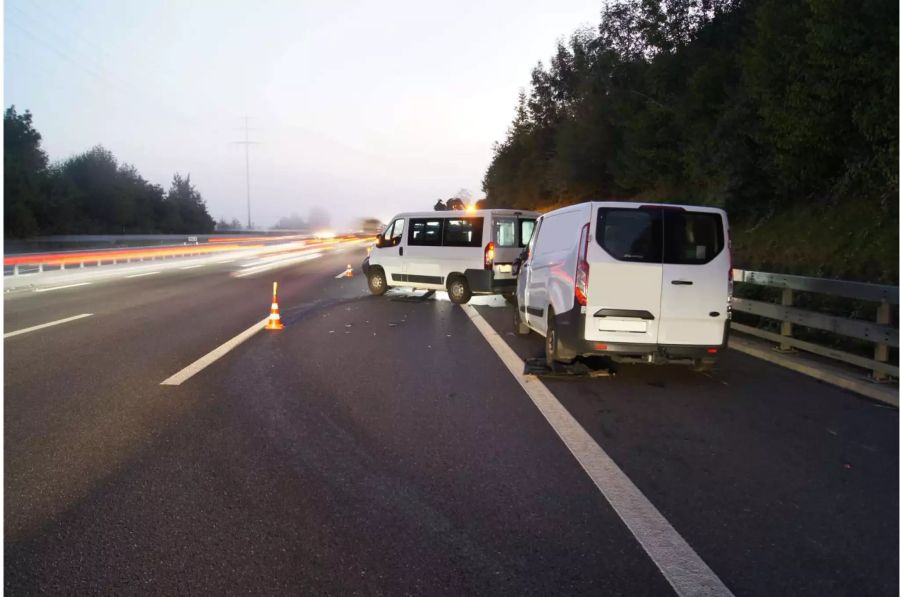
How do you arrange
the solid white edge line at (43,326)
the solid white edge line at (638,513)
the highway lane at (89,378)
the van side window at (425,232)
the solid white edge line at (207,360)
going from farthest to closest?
the van side window at (425,232) < the solid white edge line at (43,326) < the solid white edge line at (207,360) < the highway lane at (89,378) < the solid white edge line at (638,513)

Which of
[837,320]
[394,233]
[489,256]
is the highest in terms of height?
[394,233]

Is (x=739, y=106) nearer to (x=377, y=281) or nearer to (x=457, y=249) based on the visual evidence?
(x=457, y=249)

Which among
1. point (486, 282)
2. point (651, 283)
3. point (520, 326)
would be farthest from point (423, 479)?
point (486, 282)

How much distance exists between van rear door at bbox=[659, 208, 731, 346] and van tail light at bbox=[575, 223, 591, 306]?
2.83 feet

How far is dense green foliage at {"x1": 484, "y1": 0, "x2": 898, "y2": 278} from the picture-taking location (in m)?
14.5

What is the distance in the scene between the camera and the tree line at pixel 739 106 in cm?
Result: 1455

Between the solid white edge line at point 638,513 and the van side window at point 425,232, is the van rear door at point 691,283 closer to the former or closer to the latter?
the solid white edge line at point 638,513

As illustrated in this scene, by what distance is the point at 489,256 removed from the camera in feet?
51.7

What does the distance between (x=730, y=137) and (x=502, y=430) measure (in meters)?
19.1

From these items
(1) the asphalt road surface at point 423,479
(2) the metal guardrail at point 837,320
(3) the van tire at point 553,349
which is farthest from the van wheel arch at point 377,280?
(3) the van tire at point 553,349

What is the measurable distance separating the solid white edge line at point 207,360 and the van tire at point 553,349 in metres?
4.32

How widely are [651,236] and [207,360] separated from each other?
5816mm

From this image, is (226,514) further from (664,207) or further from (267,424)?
(664,207)

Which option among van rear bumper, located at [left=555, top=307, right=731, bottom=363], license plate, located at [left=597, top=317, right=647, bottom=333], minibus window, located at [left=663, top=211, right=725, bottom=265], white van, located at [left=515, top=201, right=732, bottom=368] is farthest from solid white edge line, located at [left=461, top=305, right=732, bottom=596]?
minibus window, located at [left=663, top=211, right=725, bottom=265]
